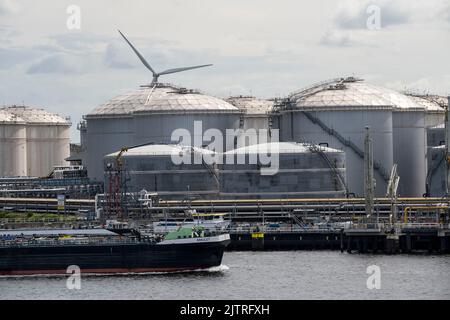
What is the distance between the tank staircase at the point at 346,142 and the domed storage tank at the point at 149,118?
1268 centimetres

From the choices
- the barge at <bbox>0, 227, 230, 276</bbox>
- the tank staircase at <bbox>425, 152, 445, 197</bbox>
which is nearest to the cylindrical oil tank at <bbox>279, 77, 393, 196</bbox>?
the tank staircase at <bbox>425, 152, 445, 197</bbox>

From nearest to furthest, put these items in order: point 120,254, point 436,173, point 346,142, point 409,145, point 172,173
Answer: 1. point 120,254
2. point 172,173
3. point 346,142
4. point 436,173
5. point 409,145

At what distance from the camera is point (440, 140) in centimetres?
18312

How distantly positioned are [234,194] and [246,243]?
25217 mm

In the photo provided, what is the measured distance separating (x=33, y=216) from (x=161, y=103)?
77.1ft

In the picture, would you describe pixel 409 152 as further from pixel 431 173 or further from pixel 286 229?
pixel 286 229

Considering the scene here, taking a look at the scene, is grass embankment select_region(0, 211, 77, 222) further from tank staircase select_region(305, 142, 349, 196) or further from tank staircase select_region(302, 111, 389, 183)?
tank staircase select_region(302, 111, 389, 183)

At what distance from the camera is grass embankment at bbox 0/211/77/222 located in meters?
159

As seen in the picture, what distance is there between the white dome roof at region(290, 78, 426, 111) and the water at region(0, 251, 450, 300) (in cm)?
5151

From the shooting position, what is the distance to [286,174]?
542 ft

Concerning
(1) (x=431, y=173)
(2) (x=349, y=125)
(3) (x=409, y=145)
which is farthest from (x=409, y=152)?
(2) (x=349, y=125)
